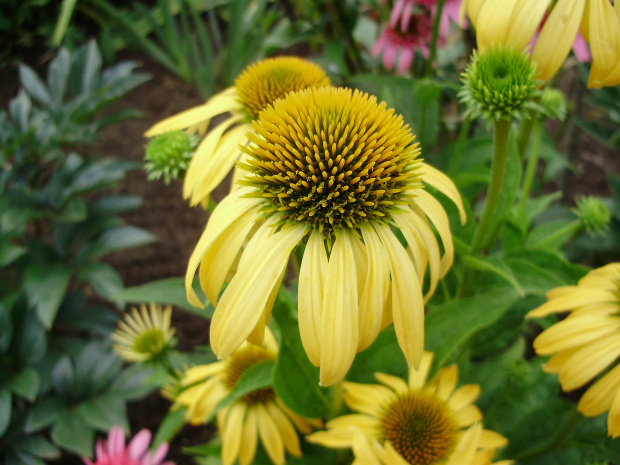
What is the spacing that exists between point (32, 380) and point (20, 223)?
1.25 feet

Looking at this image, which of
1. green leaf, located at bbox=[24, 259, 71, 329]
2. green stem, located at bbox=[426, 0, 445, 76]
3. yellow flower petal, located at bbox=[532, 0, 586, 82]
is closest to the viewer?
yellow flower petal, located at bbox=[532, 0, 586, 82]

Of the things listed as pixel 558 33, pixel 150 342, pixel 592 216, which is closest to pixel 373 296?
pixel 558 33

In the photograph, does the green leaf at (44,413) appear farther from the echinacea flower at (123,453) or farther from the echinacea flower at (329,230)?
the echinacea flower at (329,230)

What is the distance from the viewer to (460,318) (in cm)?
63

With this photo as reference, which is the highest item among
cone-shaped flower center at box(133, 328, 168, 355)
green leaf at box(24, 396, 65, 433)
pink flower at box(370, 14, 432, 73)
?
pink flower at box(370, 14, 432, 73)

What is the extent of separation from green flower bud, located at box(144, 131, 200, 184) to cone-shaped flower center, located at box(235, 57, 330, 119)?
0.36 ft

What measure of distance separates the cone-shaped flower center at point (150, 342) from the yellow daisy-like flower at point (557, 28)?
78 centimetres

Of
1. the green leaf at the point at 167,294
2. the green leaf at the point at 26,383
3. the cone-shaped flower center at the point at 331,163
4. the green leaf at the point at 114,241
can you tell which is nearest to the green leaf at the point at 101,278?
the green leaf at the point at 114,241

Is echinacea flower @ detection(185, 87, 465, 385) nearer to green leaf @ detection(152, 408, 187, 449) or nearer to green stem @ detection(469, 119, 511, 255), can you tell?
green stem @ detection(469, 119, 511, 255)

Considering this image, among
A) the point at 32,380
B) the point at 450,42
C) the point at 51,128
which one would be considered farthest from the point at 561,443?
the point at 51,128

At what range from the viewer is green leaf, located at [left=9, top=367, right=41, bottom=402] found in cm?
106

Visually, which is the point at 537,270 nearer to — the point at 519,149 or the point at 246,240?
the point at 519,149

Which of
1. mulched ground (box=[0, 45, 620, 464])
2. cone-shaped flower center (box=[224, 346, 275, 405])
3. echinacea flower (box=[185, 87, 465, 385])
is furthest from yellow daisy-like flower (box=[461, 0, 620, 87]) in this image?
mulched ground (box=[0, 45, 620, 464])

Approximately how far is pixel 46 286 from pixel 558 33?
1.23 m
